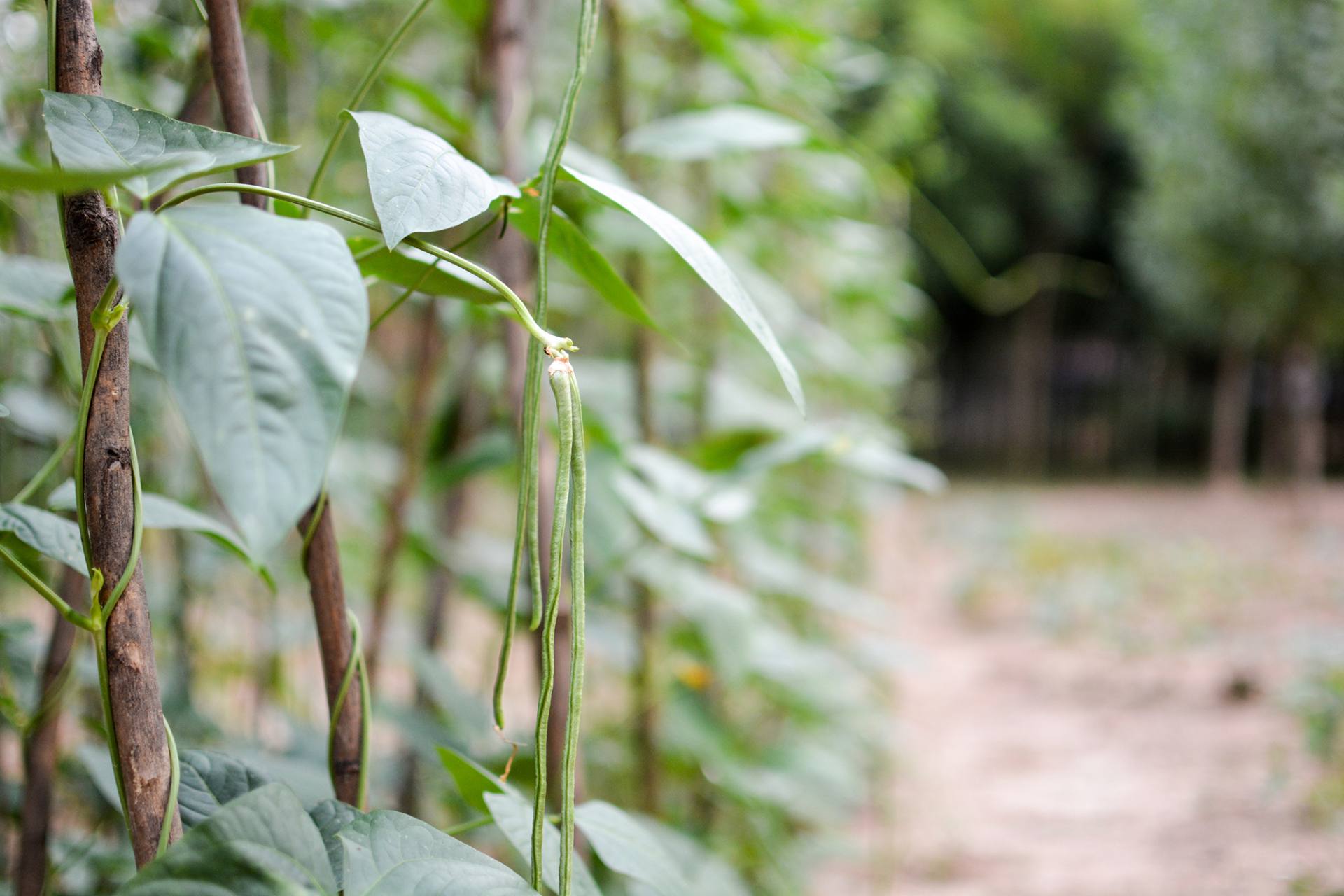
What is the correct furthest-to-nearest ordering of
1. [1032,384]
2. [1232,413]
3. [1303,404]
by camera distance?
[1032,384], [1232,413], [1303,404]

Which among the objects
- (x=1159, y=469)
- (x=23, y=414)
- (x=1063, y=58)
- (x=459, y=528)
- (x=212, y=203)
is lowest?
(x=1159, y=469)

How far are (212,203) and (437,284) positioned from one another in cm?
11

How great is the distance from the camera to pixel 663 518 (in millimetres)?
602

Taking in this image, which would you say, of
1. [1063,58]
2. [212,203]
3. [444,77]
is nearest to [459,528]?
[444,77]

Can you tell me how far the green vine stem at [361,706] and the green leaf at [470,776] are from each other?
0.03 metres

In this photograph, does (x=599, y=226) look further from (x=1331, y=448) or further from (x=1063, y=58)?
(x=1331, y=448)

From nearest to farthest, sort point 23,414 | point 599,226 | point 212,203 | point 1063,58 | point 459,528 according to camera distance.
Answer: point 212,203
point 23,414
point 599,226
point 459,528
point 1063,58

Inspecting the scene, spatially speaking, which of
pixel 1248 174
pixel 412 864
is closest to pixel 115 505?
pixel 412 864

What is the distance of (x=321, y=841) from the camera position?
257 mm

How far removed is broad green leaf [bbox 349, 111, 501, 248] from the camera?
0.81ft

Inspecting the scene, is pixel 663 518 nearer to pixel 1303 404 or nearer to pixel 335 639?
pixel 335 639

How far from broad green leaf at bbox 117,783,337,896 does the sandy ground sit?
109cm

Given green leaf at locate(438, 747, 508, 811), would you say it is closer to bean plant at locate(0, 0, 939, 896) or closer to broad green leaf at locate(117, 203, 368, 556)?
bean plant at locate(0, 0, 939, 896)

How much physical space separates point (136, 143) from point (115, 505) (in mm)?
101
